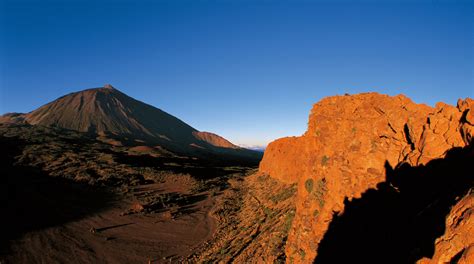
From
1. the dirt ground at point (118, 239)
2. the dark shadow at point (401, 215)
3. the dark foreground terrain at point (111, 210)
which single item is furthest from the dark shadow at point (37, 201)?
the dark shadow at point (401, 215)

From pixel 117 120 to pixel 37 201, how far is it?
112 m

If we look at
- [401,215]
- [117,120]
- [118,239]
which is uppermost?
[117,120]

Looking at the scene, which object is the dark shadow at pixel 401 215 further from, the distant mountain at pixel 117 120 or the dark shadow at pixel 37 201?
the distant mountain at pixel 117 120

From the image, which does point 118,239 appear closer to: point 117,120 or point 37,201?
point 37,201

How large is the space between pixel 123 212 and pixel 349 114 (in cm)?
2700

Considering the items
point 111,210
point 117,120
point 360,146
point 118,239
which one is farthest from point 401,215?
point 117,120

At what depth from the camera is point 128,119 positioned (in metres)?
143

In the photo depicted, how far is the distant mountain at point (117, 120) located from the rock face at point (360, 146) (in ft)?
315

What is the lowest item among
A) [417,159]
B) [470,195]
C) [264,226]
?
[264,226]

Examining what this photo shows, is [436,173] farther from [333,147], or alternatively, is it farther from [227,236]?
[227,236]

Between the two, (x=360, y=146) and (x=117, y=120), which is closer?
(x=360, y=146)

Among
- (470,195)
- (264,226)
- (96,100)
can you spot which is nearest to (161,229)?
(264,226)

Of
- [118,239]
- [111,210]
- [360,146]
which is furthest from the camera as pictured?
[111,210]

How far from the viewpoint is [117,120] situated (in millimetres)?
136375
